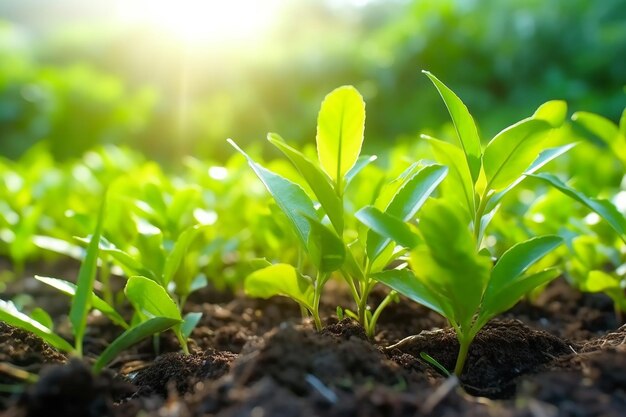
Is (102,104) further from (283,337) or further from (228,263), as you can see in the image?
(283,337)

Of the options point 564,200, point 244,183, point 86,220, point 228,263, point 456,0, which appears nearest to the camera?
A: point 86,220

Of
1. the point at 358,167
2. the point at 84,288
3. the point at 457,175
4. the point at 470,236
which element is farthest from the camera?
the point at 358,167

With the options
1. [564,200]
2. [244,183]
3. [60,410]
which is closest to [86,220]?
[60,410]

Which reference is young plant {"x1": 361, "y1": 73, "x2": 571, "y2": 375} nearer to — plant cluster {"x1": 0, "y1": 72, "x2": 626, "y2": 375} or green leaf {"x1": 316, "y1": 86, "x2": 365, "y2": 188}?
plant cluster {"x1": 0, "y1": 72, "x2": 626, "y2": 375}

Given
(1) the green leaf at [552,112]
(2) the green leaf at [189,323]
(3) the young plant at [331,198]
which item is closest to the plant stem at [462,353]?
(3) the young plant at [331,198]

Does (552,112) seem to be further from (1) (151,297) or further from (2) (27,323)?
(2) (27,323)

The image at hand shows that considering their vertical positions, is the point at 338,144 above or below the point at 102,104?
above

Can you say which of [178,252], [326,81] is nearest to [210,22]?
[326,81]
